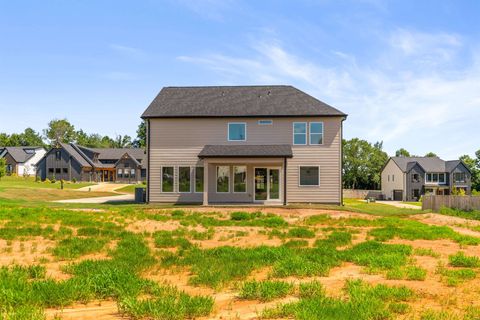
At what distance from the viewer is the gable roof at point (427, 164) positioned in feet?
225

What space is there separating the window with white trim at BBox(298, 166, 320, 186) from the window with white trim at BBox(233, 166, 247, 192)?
3.83m

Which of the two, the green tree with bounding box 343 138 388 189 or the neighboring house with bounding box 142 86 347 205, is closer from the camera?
the neighboring house with bounding box 142 86 347 205

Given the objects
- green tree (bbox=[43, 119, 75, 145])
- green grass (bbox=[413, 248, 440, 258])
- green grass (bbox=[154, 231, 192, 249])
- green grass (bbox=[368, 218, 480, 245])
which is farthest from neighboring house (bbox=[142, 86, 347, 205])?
green tree (bbox=[43, 119, 75, 145])

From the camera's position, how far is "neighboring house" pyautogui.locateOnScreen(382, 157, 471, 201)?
6744 centimetres

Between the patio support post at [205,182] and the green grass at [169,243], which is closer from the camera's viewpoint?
the green grass at [169,243]

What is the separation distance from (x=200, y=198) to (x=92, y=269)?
20018mm

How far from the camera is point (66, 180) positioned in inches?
2889

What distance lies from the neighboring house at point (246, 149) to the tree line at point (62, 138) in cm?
8430

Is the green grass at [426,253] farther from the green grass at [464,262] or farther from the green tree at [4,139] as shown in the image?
the green tree at [4,139]

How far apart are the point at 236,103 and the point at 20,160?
7249cm

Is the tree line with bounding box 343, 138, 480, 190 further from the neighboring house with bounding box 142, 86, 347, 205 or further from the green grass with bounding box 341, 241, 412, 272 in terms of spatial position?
the green grass with bounding box 341, 241, 412, 272

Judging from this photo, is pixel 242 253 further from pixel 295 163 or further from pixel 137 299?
pixel 295 163

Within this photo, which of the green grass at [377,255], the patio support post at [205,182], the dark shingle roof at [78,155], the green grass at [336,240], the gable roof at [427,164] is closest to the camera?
the green grass at [377,255]

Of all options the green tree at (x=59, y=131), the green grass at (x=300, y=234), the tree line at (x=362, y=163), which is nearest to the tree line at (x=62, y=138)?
the green tree at (x=59, y=131)
